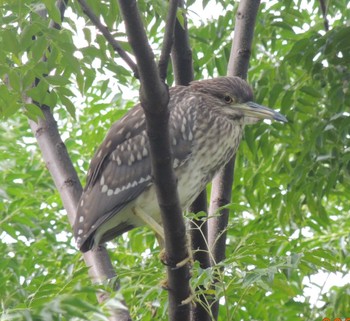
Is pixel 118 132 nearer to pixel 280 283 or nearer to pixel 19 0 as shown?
pixel 19 0

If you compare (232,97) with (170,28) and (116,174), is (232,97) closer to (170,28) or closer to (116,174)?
(116,174)

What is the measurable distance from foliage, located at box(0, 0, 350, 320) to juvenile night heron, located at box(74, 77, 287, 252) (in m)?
0.19

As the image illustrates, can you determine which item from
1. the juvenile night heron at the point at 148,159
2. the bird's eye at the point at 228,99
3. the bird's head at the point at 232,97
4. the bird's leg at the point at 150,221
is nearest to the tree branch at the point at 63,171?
the juvenile night heron at the point at 148,159

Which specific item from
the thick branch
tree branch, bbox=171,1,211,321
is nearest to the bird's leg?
tree branch, bbox=171,1,211,321

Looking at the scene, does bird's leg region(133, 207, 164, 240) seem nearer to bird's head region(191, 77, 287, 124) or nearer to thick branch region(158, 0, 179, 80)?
bird's head region(191, 77, 287, 124)

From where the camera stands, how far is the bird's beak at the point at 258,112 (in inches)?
180

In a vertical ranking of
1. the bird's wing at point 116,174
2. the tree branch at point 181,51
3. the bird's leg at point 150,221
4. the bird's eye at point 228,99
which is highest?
the tree branch at point 181,51

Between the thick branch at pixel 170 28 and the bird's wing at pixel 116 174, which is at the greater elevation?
the thick branch at pixel 170 28

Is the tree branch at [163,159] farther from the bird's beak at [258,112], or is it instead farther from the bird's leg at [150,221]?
the bird's beak at [258,112]

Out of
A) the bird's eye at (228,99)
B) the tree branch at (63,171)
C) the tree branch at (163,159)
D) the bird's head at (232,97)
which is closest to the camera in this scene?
the tree branch at (163,159)

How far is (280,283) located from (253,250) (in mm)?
242

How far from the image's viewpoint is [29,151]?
6238 mm

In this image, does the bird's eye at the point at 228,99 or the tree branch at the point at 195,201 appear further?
the bird's eye at the point at 228,99

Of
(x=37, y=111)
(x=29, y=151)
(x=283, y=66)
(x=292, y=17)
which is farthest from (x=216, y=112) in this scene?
(x=29, y=151)
